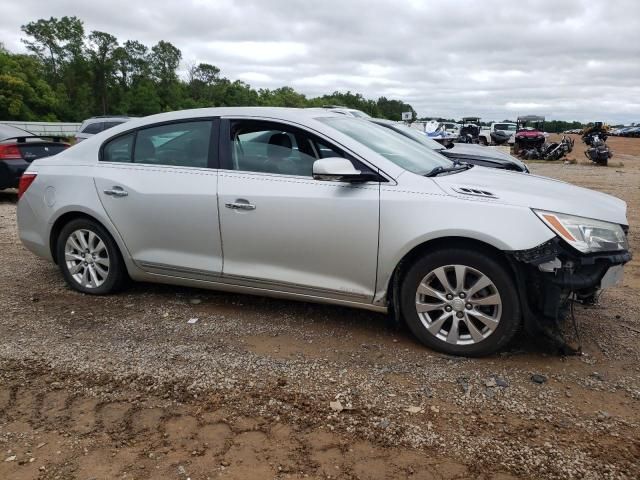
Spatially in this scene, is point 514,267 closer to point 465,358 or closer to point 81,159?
point 465,358

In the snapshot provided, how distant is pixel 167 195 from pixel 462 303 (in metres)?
2.36

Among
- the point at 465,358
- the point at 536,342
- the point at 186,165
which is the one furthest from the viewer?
the point at 186,165

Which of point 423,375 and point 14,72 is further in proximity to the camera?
point 14,72

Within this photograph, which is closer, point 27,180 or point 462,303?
point 462,303

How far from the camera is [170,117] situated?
181 inches

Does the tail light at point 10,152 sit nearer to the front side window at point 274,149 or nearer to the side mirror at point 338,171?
the front side window at point 274,149

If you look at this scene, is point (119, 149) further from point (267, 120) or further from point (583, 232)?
point (583, 232)

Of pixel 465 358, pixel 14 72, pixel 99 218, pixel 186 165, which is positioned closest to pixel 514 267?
pixel 465 358

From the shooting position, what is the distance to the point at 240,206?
160 inches

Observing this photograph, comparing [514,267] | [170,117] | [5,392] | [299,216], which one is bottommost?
[5,392]

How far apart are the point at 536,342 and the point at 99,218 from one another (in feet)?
11.6

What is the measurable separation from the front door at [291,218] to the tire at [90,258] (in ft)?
3.76

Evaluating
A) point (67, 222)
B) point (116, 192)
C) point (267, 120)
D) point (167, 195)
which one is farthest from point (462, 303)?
point (67, 222)

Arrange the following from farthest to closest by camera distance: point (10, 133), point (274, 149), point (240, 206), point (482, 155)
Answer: point (10, 133), point (482, 155), point (274, 149), point (240, 206)
